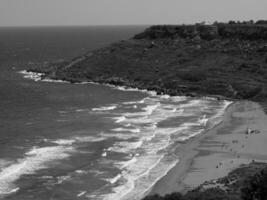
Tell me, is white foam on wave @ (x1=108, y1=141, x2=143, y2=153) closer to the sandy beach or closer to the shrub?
the sandy beach

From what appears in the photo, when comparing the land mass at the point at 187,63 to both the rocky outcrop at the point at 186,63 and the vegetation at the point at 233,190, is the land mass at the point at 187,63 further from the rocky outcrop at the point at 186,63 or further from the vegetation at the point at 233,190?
the vegetation at the point at 233,190

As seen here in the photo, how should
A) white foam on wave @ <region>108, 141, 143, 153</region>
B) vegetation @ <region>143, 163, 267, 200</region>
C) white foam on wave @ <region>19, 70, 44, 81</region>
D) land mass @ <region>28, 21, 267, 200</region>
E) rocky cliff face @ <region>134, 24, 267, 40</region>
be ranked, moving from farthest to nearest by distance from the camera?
rocky cliff face @ <region>134, 24, 267, 40</region>, white foam on wave @ <region>19, 70, 44, 81</region>, land mass @ <region>28, 21, 267, 200</region>, white foam on wave @ <region>108, 141, 143, 153</region>, vegetation @ <region>143, 163, 267, 200</region>

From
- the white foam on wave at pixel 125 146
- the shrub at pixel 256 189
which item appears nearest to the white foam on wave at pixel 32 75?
the white foam on wave at pixel 125 146

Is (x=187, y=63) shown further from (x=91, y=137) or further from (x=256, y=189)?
(x=256, y=189)

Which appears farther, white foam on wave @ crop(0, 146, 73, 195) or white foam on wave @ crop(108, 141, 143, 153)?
white foam on wave @ crop(108, 141, 143, 153)

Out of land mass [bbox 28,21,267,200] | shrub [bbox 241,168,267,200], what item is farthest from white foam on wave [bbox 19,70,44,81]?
shrub [bbox 241,168,267,200]

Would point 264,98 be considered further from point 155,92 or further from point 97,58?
point 97,58

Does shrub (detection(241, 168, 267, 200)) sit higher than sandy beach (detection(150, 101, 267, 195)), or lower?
higher
